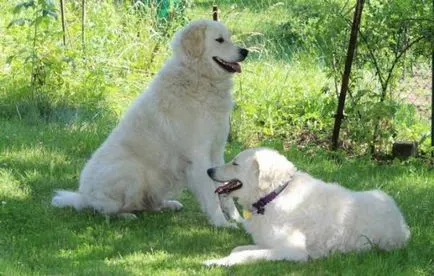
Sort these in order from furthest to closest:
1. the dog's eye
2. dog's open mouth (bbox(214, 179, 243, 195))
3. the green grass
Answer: the dog's eye, dog's open mouth (bbox(214, 179, 243, 195)), the green grass

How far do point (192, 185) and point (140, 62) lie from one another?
169 inches

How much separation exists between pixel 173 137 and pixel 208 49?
0.77 metres

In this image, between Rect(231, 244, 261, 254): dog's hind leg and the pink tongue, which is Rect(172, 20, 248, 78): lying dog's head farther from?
Rect(231, 244, 261, 254): dog's hind leg

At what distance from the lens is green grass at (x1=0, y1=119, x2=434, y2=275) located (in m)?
4.85

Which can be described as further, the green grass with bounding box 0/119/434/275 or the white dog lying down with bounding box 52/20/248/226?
the white dog lying down with bounding box 52/20/248/226

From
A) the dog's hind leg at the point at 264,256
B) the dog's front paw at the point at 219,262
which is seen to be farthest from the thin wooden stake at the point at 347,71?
the dog's front paw at the point at 219,262

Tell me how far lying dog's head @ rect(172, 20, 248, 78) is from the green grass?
48.4 inches

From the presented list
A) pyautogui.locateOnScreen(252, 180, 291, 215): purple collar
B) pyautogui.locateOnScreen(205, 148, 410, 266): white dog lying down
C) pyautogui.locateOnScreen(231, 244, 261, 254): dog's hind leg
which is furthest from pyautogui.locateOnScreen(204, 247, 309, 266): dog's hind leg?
pyautogui.locateOnScreen(252, 180, 291, 215): purple collar

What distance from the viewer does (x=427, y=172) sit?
7.35 m

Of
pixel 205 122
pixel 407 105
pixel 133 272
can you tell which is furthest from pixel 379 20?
pixel 133 272

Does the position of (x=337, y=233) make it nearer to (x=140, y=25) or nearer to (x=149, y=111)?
(x=149, y=111)

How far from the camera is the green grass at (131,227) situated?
4.85 m

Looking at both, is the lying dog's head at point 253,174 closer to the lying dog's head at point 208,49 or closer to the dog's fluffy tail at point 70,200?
the lying dog's head at point 208,49

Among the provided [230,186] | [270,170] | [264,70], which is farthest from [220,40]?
[264,70]
